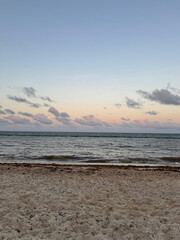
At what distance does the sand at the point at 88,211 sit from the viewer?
5.78 meters

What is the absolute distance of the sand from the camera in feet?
19.0

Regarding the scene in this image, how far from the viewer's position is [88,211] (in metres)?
7.24

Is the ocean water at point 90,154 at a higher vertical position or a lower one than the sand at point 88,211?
lower

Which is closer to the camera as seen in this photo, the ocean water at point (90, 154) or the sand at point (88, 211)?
the sand at point (88, 211)

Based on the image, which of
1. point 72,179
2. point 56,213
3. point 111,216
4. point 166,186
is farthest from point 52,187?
point 166,186

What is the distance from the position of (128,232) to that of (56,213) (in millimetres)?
2461

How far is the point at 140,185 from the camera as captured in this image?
451 inches

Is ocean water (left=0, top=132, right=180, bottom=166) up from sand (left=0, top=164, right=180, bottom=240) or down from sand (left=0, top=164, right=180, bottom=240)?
down

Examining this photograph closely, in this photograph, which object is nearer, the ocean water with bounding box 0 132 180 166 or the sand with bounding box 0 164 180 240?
the sand with bounding box 0 164 180 240

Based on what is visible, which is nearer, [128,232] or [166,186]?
[128,232]

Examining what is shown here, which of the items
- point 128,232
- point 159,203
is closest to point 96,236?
point 128,232

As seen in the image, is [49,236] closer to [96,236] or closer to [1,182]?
[96,236]

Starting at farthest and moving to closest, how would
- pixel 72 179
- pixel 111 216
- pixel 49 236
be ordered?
pixel 72 179 < pixel 111 216 < pixel 49 236

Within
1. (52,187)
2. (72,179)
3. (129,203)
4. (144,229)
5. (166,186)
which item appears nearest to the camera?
(144,229)
